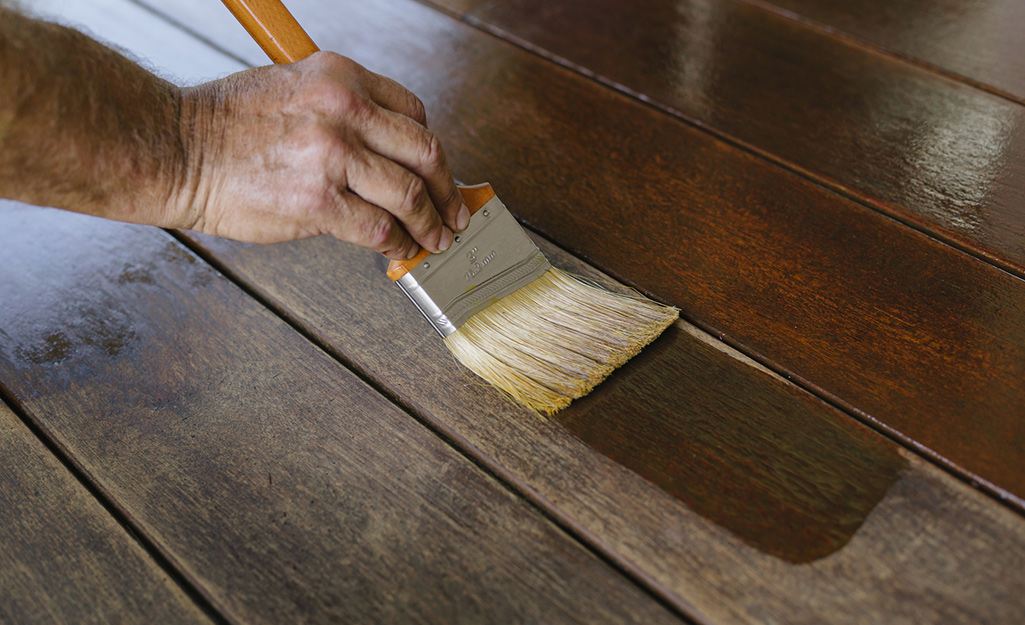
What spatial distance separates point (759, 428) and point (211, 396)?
68 centimetres

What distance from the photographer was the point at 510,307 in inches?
38.1

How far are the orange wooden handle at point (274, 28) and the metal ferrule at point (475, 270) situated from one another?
30 centimetres

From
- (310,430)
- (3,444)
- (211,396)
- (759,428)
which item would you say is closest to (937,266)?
(759,428)

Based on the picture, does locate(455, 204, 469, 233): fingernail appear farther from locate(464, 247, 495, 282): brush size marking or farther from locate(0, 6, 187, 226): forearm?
locate(0, 6, 187, 226): forearm

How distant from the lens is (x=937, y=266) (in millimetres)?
983

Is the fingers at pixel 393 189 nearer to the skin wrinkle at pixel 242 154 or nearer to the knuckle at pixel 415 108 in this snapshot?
the skin wrinkle at pixel 242 154

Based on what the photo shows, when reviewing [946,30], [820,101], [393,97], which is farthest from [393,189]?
[946,30]

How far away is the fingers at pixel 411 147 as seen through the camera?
84cm

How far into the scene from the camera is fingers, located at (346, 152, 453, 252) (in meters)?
0.83

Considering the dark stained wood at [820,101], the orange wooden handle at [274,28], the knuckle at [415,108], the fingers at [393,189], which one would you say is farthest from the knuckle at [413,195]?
the dark stained wood at [820,101]

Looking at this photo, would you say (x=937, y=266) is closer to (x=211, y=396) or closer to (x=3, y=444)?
(x=211, y=396)

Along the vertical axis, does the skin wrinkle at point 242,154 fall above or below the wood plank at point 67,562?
above

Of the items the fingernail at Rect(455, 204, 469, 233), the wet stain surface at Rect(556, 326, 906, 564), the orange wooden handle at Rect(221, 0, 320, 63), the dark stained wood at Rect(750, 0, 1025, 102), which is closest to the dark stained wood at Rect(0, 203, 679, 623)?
the wet stain surface at Rect(556, 326, 906, 564)

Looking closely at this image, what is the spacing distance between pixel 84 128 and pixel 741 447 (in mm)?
805
